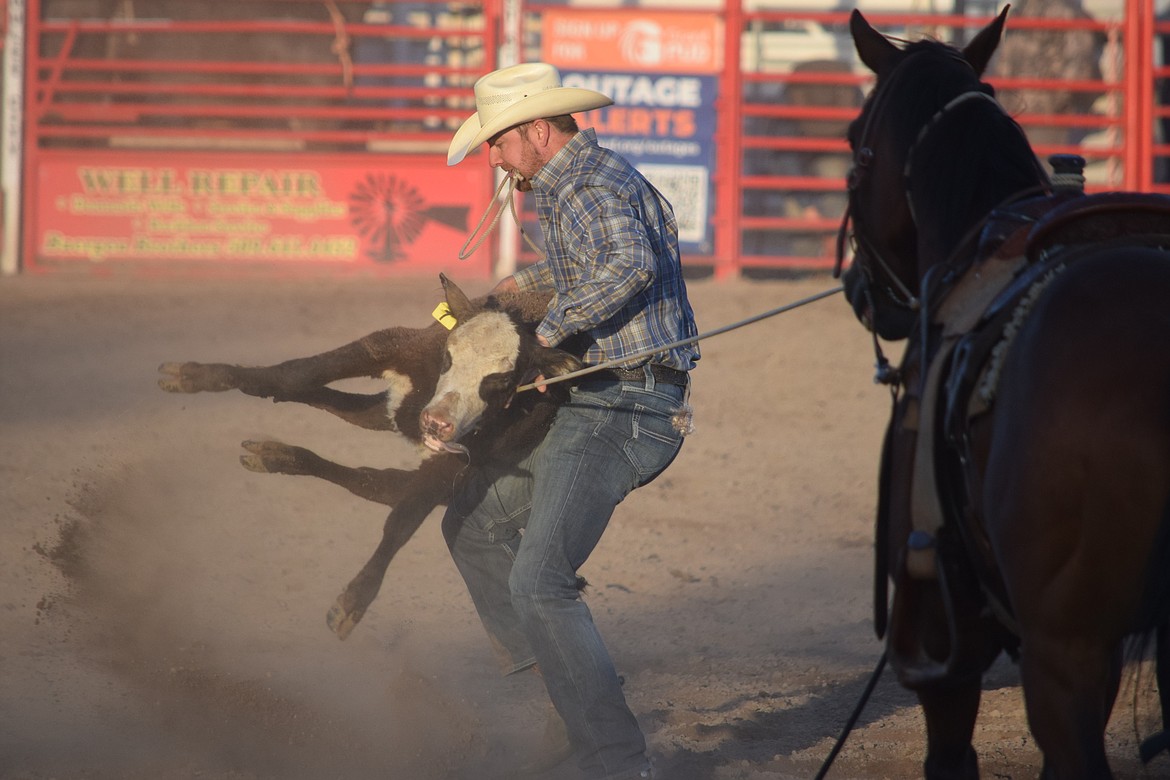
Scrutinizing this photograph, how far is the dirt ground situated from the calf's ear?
1.23 metres

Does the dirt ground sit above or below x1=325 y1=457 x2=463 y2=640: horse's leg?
below

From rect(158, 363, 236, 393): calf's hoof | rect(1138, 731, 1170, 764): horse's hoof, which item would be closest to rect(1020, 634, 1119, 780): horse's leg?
rect(1138, 731, 1170, 764): horse's hoof

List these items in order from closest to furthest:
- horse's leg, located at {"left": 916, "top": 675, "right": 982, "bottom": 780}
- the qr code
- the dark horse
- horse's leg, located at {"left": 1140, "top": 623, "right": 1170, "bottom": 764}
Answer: the dark horse < horse's leg, located at {"left": 1140, "top": 623, "right": 1170, "bottom": 764} < horse's leg, located at {"left": 916, "top": 675, "right": 982, "bottom": 780} < the qr code

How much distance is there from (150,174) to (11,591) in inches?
281

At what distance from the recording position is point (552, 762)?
3713mm

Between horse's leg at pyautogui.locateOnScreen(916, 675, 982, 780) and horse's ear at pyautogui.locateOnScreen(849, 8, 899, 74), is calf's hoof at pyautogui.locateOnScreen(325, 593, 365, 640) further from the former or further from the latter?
horse's ear at pyautogui.locateOnScreen(849, 8, 899, 74)

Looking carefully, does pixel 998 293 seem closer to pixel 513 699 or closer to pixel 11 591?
pixel 513 699

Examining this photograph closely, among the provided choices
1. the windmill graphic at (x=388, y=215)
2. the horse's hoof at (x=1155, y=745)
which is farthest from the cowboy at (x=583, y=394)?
the windmill graphic at (x=388, y=215)

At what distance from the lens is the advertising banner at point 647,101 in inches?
456

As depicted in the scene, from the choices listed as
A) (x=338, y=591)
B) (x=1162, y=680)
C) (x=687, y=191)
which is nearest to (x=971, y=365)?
(x=1162, y=680)

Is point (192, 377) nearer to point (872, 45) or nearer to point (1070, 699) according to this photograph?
point (872, 45)

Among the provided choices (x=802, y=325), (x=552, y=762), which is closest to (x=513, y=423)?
(x=552, y=762)

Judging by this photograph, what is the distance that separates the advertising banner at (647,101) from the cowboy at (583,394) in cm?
786

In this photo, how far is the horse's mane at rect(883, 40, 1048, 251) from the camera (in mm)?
2641
